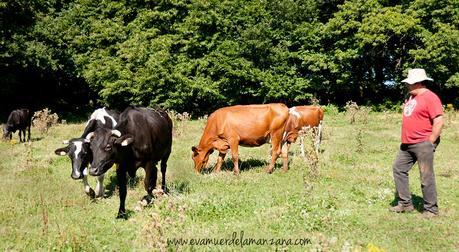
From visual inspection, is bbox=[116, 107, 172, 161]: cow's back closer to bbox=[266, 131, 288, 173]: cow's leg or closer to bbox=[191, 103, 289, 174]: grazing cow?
bbox=[191, 103, 289, 174]: grazing cow

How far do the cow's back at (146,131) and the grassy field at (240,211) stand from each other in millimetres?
973

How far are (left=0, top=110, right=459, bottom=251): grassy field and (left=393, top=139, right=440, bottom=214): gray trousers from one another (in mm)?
292

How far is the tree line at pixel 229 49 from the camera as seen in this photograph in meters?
27.9

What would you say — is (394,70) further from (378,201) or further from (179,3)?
(378,201)

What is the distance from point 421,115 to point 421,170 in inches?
36.7

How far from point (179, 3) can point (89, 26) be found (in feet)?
24.5

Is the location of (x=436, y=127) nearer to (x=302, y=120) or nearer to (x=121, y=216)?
(x=121, y=216)

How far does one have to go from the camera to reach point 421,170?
7.28 metres

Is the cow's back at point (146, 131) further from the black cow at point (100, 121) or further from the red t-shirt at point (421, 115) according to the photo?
the red t-shirt at point (421, 115)

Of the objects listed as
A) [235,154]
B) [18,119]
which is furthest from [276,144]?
[18,119]

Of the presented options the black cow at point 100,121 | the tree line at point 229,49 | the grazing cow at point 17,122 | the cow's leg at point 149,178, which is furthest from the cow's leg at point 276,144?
the tree line at point 229,49

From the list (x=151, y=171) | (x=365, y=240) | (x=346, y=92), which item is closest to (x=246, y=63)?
(x=346, y=92)

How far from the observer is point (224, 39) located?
30125 mm

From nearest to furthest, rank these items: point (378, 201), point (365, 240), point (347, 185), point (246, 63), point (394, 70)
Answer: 1. point (365, 240)
2. point (378, 201)
3. point (347, 185)
4. point (246, 63)
5. point (394, 70)
